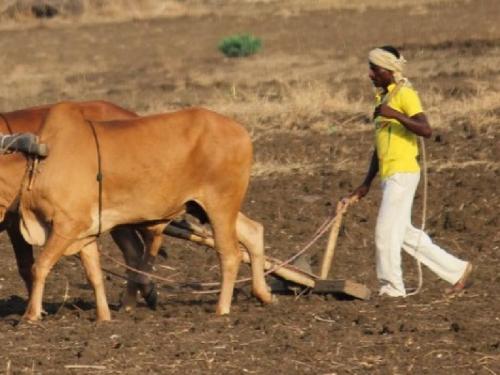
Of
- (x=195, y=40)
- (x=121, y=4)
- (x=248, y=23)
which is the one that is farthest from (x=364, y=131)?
(x=121, y=4)

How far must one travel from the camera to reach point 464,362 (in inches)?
340

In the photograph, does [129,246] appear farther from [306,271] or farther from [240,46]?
[240,46]

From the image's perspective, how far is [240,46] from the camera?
35781 millimetres

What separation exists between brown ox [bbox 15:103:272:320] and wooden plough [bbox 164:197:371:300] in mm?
491

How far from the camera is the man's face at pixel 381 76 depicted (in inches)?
425

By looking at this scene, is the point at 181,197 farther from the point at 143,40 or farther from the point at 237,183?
the point at 143,40

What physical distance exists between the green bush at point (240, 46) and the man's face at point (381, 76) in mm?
24785

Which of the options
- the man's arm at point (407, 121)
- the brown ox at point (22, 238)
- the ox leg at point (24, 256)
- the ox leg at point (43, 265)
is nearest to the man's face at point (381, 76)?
the man's arm at point (407, 121)

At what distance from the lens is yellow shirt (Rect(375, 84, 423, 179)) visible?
10758 millimetres

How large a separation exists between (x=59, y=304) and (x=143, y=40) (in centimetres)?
2912

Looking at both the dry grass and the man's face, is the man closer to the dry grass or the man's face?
the man's face

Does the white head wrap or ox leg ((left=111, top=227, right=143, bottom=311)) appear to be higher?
the white head wrap

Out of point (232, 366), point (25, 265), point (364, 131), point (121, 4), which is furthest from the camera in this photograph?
point (121, 4)

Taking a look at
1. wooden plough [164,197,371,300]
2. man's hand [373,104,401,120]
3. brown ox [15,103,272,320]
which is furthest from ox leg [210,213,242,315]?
man's hand [373,104,401,120]
